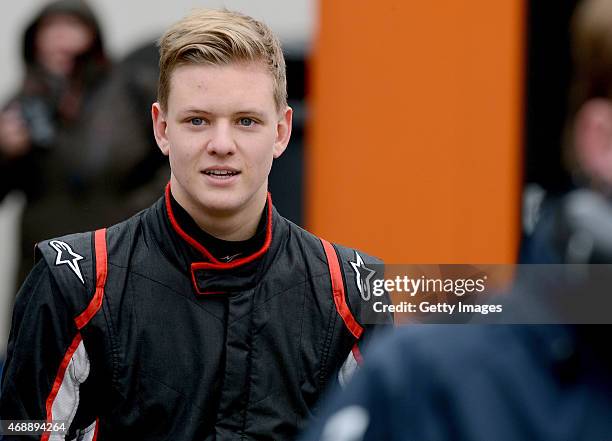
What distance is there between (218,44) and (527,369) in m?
1.06

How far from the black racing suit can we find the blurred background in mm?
933

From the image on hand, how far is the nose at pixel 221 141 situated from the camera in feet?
6.38

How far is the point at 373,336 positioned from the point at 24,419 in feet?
1.76

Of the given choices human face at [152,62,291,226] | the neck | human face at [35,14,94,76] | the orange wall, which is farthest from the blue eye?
human face at [35,14,94,76]

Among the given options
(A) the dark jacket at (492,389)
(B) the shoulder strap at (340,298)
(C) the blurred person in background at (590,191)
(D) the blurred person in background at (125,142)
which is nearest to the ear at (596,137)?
(C) the blurred person in background at (590,191)

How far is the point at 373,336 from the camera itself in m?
1.99

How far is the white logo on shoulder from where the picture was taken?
75.2 inches

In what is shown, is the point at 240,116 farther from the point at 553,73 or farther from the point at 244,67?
the point at 553,73

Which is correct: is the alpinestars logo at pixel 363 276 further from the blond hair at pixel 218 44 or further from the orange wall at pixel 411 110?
the orange wall at pixel 411 110

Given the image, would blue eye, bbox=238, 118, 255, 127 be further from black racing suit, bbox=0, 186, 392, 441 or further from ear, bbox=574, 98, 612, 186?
ear, bbox=574, 98, 612, 186

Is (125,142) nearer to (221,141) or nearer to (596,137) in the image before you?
(221,141)

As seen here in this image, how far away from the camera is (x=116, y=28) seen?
2.98 metres
